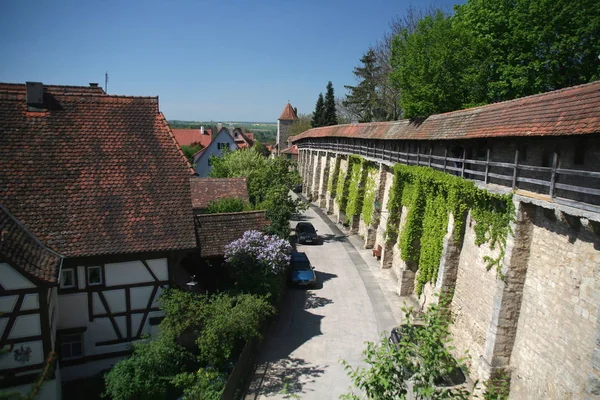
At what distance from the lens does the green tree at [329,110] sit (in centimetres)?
6694

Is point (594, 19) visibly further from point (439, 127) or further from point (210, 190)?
point (210, 190)

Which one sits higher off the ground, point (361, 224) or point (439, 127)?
point (439, 127)

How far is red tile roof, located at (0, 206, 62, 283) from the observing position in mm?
11039

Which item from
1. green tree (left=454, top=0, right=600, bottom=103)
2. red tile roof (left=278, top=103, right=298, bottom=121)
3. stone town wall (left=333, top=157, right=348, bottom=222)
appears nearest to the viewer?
green tree (left=454, top=0, right=600, bottom=103)

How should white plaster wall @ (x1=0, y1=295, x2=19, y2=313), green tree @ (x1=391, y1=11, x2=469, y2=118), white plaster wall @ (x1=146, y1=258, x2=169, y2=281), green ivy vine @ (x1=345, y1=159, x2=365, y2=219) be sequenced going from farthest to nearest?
green ivy vine @ (x1=345, y1=159, x2=365, y2=219) < green tree @ (x1=391, y1=11, x2=469, y2=118) < white plaster wall @ (x1=146, y1=258, x2=169, y2=281) < white plaster wall @ (x1=0, y1=295, x2=19, y2=313)

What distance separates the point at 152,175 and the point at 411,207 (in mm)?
11728

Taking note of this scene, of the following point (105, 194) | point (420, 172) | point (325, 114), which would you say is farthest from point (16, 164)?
point (325, 114)

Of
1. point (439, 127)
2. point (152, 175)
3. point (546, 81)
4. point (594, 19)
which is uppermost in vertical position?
point (594, 19)

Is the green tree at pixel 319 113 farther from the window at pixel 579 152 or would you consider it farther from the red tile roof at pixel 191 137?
the window at pixel 579 152

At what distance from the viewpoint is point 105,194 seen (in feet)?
47.7

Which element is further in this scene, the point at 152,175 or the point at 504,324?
the point at 152,175

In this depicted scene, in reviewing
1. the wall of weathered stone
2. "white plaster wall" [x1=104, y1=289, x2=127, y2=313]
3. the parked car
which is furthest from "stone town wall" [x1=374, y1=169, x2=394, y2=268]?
"white plaster wall" [x1=104, y1=289, x2=127, y2=313]

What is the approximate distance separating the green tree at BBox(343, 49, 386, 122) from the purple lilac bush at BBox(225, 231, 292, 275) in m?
38.4

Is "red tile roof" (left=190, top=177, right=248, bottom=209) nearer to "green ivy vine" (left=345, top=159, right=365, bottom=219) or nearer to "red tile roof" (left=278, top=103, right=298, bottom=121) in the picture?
"green ivy vine" (left=345, top=159, right=365, bottom=219)
